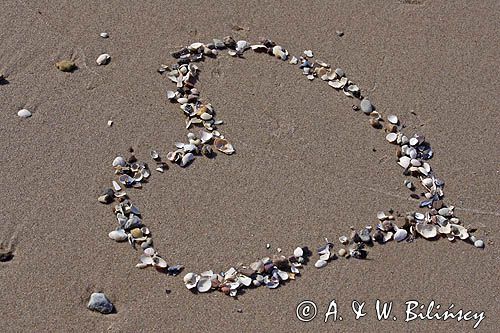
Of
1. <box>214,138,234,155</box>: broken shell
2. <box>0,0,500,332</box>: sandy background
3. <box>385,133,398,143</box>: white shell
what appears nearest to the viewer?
<box>0,0,500,332</box>: sandy background

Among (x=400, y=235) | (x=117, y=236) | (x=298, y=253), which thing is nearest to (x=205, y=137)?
(x=117, y=236)

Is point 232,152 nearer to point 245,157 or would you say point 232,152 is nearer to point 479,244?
point 245,157

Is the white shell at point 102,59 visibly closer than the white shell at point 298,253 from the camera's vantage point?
No

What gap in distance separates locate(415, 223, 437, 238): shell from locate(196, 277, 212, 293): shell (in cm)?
131

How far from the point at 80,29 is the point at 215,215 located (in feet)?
5.85

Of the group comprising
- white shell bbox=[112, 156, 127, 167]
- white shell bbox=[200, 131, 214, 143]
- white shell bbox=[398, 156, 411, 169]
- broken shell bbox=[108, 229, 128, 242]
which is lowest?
broken shell bbox=[108, 229, 128, 242]

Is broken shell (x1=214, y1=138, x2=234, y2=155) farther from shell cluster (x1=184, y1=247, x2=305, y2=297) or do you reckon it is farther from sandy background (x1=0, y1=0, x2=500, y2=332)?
shell cluster (x1=184, y1=247, x2=305, y2=297)

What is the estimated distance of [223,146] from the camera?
15.1 feet

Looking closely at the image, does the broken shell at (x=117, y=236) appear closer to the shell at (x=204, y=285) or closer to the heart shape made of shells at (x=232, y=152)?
the heart shape made of shells at (x=232, y=152)

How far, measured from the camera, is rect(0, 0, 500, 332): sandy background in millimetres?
4023

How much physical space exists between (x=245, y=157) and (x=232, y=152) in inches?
3.5

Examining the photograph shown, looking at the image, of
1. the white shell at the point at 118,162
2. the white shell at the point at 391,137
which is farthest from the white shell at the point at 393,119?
the white shell at the point at 118,162

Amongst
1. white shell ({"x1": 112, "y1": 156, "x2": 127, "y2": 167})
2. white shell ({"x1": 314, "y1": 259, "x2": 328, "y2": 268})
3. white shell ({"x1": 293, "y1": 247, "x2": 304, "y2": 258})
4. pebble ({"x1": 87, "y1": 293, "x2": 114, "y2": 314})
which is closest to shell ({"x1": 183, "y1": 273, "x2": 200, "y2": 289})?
pebble ({"x1": 87, "y1": 293, "x2": 114, "y2": 314})

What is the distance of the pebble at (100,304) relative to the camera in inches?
153
